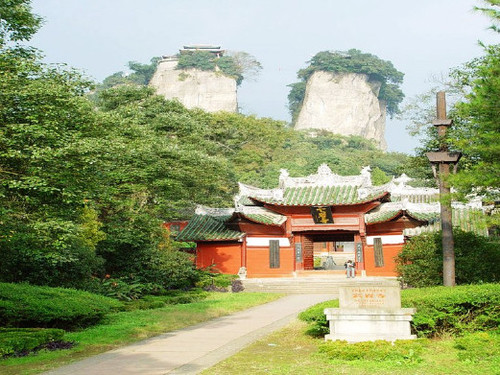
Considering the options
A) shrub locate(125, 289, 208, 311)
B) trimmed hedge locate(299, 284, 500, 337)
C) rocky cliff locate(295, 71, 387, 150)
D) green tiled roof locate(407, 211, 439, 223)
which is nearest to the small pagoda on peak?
green tiled roof locate(407, 211, 439, 223)

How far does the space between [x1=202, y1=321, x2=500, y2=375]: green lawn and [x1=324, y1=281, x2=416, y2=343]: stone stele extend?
516 mm

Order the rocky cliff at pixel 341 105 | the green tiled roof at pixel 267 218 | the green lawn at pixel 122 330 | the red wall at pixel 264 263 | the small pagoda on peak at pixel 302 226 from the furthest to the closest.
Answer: the rocky cliff at pixel 341 105 → the red wall at pixel 264 263 → the green tiled roof at pixel 267 218 → the small pagoda on peak at pixel 302 226 → the green lawn at pixel 122 330

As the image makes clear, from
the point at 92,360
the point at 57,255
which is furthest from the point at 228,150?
the point at 92,360

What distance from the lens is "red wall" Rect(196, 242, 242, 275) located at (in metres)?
29.3

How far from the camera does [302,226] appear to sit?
96.5 feet

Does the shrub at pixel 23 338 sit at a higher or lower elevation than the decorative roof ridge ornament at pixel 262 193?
lower

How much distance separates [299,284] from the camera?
26.7 meters

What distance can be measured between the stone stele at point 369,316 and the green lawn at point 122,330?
4.10 meters

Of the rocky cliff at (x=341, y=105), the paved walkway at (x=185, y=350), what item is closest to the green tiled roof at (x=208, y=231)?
the paved walkway at (x=185, y=350)

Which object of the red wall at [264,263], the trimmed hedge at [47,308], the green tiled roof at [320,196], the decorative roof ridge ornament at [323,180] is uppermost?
the decorative roof ridge ornament at [323,180]

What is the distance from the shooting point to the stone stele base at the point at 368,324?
395 inches

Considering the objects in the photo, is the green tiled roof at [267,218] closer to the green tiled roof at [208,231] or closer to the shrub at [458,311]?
the green tiled roof at [208,231]

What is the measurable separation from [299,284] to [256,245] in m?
3.71

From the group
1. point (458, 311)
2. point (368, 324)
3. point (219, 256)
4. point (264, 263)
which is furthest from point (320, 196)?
point (368, 324)
